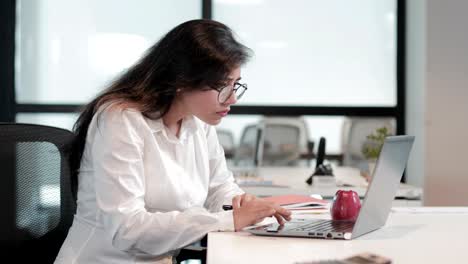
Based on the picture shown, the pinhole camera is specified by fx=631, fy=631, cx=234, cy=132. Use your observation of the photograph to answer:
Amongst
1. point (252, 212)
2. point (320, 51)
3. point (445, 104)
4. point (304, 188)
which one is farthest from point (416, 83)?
point (252, 212)

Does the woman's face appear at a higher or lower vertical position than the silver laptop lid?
higher

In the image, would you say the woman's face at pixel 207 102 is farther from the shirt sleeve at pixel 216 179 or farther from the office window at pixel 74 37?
the office window at pixel 74 37

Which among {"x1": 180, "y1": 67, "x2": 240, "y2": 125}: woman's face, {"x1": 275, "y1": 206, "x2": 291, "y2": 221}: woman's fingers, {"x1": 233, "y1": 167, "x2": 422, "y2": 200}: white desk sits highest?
{"x1": 180, "y1": 67, "x2": 240, "y2": 125}: woman's face

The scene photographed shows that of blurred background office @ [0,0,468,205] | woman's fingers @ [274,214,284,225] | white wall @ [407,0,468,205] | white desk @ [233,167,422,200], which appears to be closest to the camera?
woman's fingers @ [274,214,284,225]

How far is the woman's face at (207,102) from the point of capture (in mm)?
1787

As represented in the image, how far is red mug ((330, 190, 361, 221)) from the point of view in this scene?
1754mm

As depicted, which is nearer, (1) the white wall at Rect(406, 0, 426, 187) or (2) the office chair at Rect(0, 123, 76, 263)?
(2) the office chair at Rect(0, 123, 76, 263)

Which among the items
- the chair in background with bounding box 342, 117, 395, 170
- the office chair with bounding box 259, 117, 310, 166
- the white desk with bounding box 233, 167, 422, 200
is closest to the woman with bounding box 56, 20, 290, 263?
the white desk with bounding box 233, 167, 422, 200

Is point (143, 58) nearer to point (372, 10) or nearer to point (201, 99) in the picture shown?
point (201, 99)

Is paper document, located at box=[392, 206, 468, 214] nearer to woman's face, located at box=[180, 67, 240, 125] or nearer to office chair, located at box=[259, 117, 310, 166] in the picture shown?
woman's face, located at box=[180, 67, 240, 125]

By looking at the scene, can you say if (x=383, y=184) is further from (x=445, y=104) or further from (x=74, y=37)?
(x=74, y=37)

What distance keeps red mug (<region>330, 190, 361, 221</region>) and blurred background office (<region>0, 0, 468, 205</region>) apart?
10.2 ft

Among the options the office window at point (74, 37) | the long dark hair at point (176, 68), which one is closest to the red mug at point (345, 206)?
the long dark hair at point (176, 68)


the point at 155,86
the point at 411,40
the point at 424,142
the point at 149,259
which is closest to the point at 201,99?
the point at 155,86
